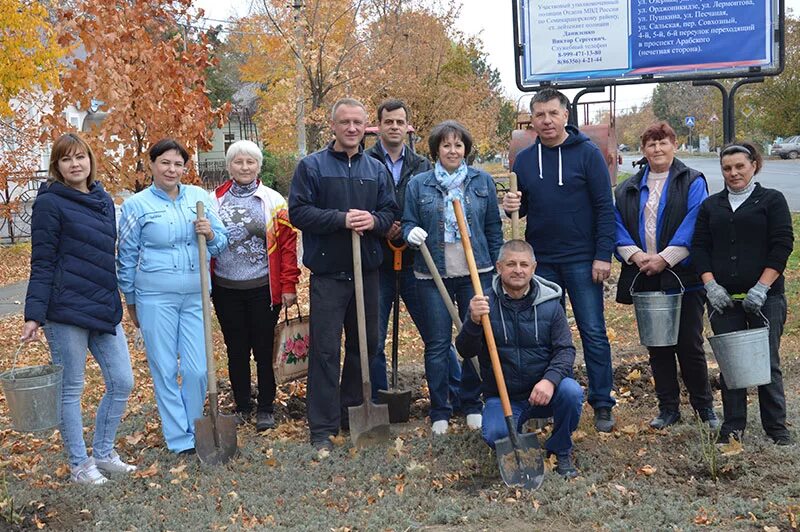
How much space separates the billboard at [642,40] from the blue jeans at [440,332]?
9.12ft

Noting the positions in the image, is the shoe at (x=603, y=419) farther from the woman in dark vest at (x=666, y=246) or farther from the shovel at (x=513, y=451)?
the shovel at (x=513, y=451)

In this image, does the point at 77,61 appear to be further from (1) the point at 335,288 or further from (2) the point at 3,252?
(2) the point at 3,252

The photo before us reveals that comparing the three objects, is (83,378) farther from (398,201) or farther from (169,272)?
(398,201)

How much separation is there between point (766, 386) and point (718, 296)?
0.62 meters

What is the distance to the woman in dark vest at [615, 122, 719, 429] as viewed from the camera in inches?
191

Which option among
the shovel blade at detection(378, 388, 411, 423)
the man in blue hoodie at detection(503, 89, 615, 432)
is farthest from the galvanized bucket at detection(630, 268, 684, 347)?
the shovel blade at detection(378, 388, 411, 423)

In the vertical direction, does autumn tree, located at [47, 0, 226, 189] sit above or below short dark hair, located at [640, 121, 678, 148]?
above

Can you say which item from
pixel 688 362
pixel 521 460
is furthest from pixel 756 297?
pixel 521 460

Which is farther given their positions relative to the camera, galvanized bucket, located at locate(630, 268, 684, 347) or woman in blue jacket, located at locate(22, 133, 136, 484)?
galvanized bucket, located at locate(630, 268, 684, 347)

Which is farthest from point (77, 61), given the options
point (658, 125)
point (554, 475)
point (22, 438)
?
point (554, 475)

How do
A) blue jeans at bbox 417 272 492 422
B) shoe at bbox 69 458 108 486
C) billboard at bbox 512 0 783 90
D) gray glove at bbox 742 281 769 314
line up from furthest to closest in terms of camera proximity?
billboard at bbox 512 0 783 90, blue jeans at bbox 417 272 492 422, shoe at bbox 69 458 108 486, gray glove at bbox 742 281 769 314

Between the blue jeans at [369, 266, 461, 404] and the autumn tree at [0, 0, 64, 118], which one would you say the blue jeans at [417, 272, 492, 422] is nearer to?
the blue jeans at [369, 266, 461, 404]

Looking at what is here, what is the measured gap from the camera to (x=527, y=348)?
178 inches

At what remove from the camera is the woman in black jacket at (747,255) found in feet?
14.7
